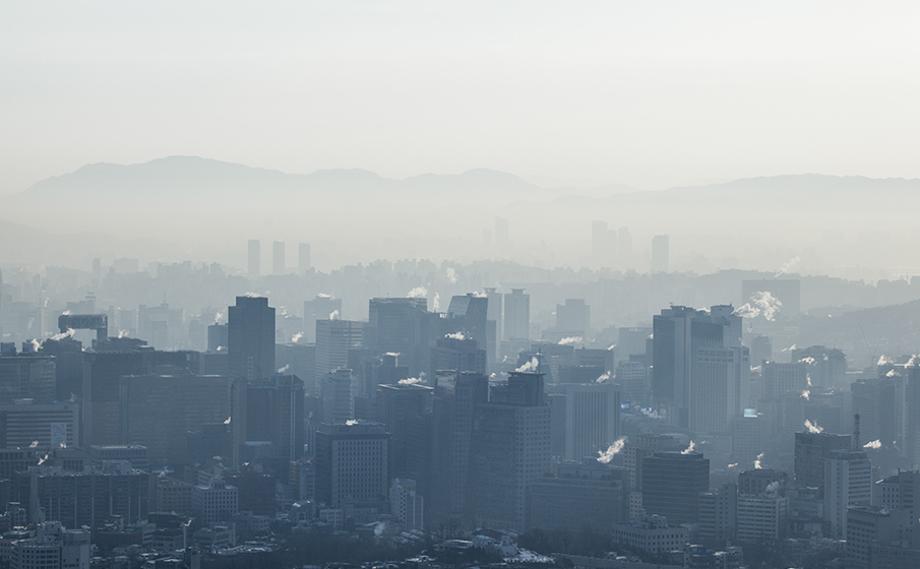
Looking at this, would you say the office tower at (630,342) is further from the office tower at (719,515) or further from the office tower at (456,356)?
the office tower at (719,515)

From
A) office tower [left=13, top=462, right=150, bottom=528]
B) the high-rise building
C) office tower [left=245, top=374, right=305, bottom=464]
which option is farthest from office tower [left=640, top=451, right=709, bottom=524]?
office tower [left=13, top=462, right=150, bottom=528]

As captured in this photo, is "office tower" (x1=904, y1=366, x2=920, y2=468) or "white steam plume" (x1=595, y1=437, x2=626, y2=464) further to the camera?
"office tower" (x1=904, y1=366, x2=920, y2=468)

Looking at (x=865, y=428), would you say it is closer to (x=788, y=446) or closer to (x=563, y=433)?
(x=788, y=446)

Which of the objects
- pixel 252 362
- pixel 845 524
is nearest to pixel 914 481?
pixel 845 524

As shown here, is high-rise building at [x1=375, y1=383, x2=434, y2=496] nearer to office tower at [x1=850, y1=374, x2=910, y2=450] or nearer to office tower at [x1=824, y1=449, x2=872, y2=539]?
office tower at [x1=824, y1=449, x2=872, y2=539]

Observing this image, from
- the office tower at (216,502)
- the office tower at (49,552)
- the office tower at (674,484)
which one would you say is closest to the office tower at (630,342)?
the office tower at (674,484)

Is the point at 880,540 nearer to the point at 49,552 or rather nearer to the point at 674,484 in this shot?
the point at 674,484
